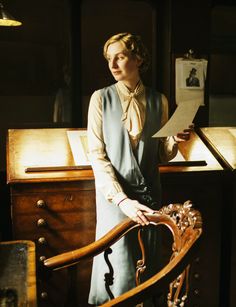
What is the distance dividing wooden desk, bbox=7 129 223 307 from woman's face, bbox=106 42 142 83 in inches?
26.1

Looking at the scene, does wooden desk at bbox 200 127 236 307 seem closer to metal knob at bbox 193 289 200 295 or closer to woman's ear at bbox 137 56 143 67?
metal knob at bbox 193 289 200 295

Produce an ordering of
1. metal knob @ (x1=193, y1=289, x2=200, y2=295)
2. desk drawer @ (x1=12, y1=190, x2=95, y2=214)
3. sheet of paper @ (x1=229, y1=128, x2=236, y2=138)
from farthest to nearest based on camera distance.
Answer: sheet of paper @ (x1=229, y1=128, x2=236, y2=138) → metal knob @ (x1=193, y1=289, x2=200, y2=295) → desk drawer @ (x1=12, y1=190, x2=95, y2=214)

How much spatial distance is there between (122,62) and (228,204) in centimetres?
131

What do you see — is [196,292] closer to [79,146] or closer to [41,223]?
[41,223]

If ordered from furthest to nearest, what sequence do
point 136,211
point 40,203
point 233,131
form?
point 233,131
point 40,203
point 136,211

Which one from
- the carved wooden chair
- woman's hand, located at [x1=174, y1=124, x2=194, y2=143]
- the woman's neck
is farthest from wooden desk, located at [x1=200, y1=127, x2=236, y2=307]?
the carved wooden chair

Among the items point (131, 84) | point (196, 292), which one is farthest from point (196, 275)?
point (131, 84)

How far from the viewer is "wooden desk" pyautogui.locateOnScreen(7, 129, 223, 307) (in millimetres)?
2389

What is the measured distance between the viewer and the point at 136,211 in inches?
70.3

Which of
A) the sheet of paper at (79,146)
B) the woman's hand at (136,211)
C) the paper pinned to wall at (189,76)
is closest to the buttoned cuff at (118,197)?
the woman's hand at (136,211)

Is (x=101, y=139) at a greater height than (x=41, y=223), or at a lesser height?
greater

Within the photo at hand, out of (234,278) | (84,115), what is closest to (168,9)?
(84,115)

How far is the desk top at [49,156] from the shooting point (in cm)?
238

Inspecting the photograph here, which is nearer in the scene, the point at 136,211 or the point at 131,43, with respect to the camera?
the point at 136,211
